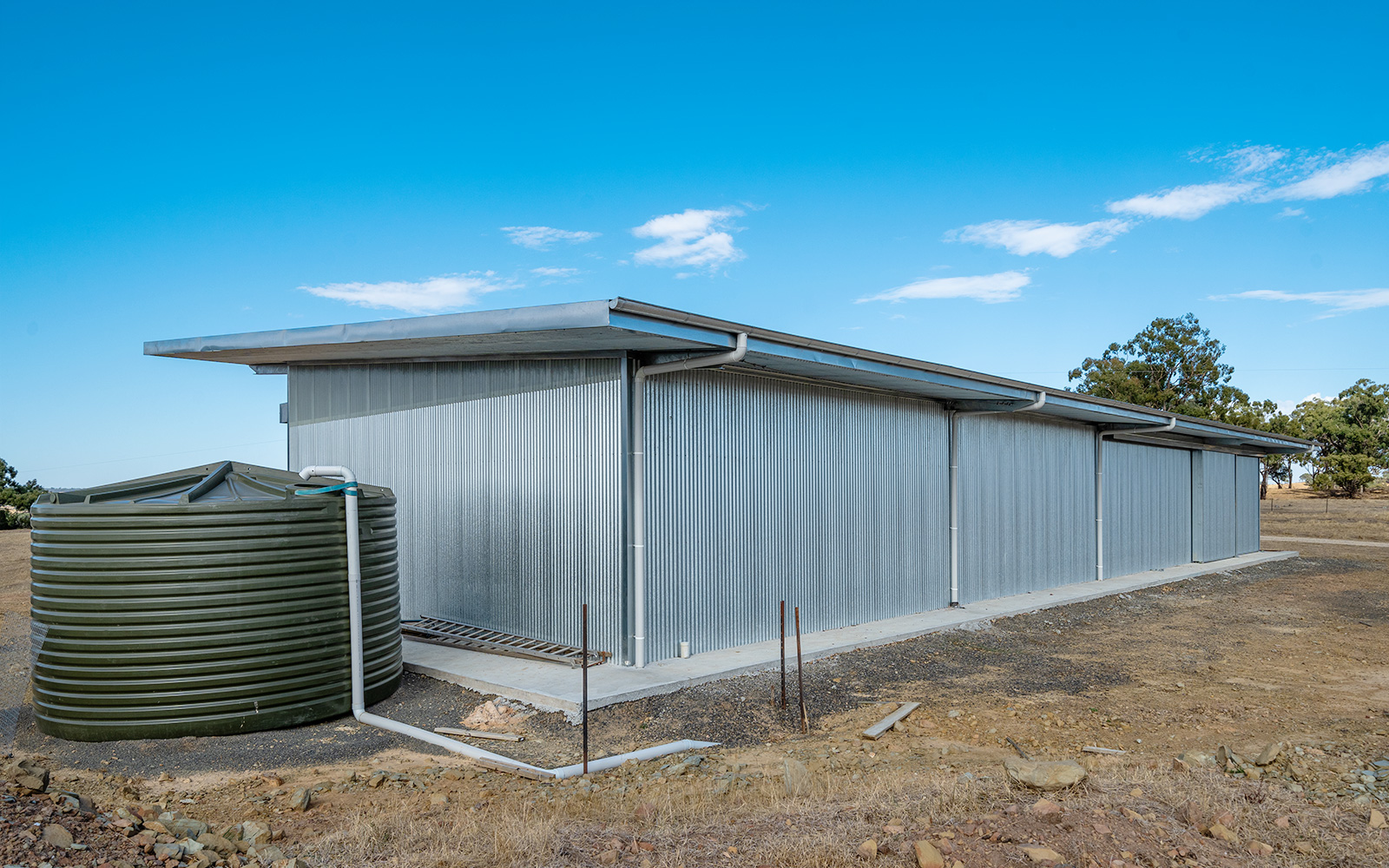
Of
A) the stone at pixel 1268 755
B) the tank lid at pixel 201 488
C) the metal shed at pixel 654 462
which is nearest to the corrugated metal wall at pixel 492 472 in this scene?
the metal shed at pixel 654 462

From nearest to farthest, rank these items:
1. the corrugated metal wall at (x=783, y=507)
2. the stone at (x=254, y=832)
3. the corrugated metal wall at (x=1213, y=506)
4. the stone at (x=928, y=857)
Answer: the stone at (x=928, y=857), the stone at (x=254, y=832), the corrugated metal wall at (x=783, y=507), the corrugated metal wall at (x=1213, y=506)

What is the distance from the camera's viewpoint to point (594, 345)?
8.70 m

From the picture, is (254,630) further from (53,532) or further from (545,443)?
(545,443)

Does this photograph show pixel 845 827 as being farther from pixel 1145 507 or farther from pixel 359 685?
pixel 1145 507

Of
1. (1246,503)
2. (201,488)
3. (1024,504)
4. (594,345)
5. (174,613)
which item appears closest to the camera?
(174,613)

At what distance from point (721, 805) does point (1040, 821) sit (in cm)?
179

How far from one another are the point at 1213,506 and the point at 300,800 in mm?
23682

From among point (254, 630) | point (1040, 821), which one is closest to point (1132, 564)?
point (1040, 821)

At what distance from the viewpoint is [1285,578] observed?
19234mm

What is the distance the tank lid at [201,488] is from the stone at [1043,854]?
5872mm

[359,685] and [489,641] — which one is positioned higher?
[359,685]

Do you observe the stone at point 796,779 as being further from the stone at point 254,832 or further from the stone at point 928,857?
the stone at point 254,832

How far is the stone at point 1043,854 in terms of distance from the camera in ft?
13.3

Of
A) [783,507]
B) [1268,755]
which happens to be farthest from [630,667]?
Result: [1268,755]
